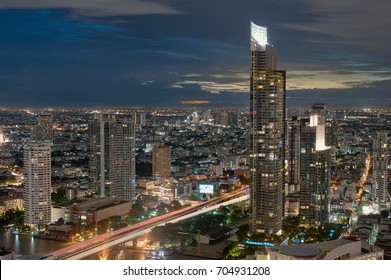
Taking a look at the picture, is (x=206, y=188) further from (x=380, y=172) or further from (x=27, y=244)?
(x=27, y=244)

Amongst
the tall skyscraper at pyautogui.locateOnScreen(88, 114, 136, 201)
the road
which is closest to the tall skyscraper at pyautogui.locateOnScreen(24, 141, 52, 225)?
the tall skyscraper at pyautogui.locateOnScreen(88, 114, 136, 201)

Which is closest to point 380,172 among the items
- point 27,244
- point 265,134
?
point 265,134

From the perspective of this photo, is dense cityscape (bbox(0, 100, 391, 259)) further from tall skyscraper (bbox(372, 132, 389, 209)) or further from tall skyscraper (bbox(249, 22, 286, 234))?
tall skyscraper (bbox(249, 22, 286, 234))

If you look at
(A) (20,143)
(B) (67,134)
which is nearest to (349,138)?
(B) (67,134)

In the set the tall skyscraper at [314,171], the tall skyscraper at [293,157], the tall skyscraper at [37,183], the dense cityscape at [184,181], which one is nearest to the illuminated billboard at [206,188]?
the dense cityscape at [184,181]

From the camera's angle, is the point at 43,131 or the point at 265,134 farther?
the point at 43,131

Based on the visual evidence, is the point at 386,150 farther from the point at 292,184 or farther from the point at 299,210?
the point at 299,210
